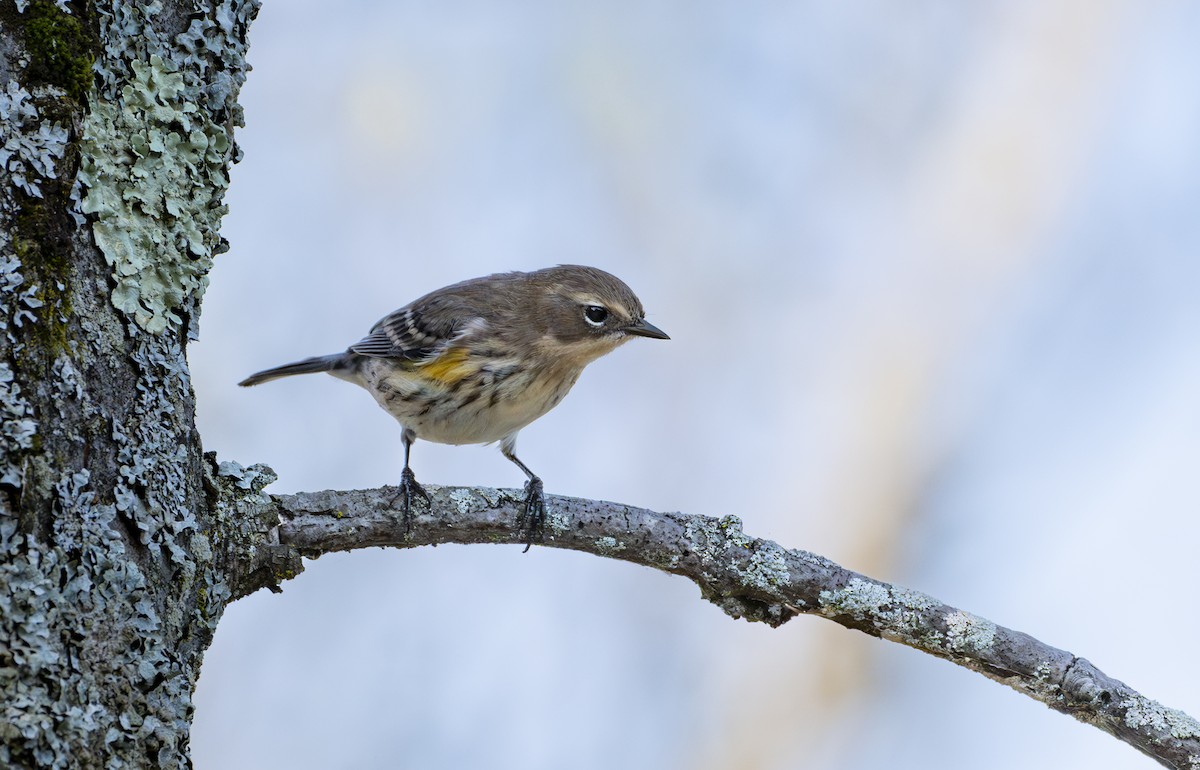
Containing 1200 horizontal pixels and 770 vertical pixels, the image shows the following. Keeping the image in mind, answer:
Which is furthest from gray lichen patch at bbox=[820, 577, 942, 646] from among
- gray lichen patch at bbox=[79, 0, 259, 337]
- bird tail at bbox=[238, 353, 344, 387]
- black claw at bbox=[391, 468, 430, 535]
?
bird tail at bbox=[238, 353, 344, 387]

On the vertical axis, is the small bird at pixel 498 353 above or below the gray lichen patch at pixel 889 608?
above

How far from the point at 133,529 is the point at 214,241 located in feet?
2.94

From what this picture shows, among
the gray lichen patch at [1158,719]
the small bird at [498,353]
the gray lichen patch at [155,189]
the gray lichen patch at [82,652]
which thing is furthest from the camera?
the small bird at [498,353]

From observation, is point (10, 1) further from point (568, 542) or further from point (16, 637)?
point (568, 542)

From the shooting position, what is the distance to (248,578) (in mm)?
2936

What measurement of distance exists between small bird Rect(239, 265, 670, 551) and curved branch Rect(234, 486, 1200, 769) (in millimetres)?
1803

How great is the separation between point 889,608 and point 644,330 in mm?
2565

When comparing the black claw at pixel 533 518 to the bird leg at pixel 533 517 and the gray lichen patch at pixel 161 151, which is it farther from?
the gray lichen patch at pixel 161 151

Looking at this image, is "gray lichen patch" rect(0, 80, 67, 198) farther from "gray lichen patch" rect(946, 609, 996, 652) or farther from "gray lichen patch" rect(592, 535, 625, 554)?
"gray lichen patch" rect(946, 609, 996, 652)

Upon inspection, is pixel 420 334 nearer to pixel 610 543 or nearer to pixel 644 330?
pixel 644 330

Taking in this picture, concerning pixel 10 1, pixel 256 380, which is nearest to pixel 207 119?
pixel 10 1

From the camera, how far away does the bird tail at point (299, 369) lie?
232 inches

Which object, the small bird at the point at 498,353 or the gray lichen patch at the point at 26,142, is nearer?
the gray lichen patch at the point at 26,142

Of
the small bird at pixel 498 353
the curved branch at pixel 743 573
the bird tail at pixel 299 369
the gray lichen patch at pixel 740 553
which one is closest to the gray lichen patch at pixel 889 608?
the curved branch at pixel 743 573
